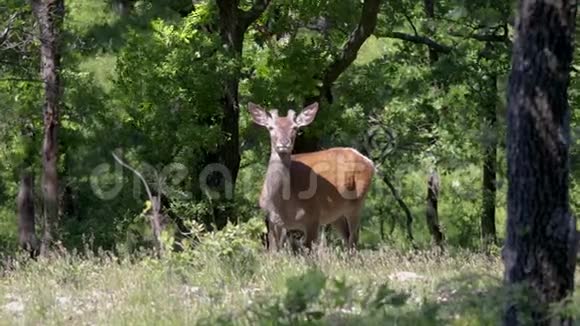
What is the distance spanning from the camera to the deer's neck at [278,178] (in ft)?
49.0

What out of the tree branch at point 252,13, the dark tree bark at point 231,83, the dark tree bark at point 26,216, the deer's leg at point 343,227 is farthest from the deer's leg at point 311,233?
the dark tree bark at point 26,216

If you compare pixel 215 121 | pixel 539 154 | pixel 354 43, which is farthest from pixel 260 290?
pixel 354 43

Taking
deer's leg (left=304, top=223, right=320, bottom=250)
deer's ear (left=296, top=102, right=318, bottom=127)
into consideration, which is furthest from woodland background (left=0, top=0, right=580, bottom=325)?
deer's ear (left=296, top=102, right=318, bottom=127)

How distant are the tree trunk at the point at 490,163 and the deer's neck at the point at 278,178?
3.10 meters

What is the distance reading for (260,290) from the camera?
30.8 ft

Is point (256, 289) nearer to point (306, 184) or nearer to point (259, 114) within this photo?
point (259, 114)

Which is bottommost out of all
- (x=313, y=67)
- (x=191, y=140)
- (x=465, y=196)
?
(x=465, y=196)

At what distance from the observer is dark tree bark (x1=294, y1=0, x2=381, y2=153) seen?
18328mm

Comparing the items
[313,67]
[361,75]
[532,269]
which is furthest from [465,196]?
[532,269]

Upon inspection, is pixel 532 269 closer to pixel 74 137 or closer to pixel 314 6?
pixel 314 6

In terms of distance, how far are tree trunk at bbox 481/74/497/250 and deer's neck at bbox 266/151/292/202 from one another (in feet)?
10.2

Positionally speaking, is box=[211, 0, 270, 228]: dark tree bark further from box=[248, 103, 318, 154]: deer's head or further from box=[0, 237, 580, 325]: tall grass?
box=[0, 237, 580, 325]: tall grass

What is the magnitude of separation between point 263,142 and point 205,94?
400 centimetres

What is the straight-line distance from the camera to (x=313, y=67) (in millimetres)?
18719
